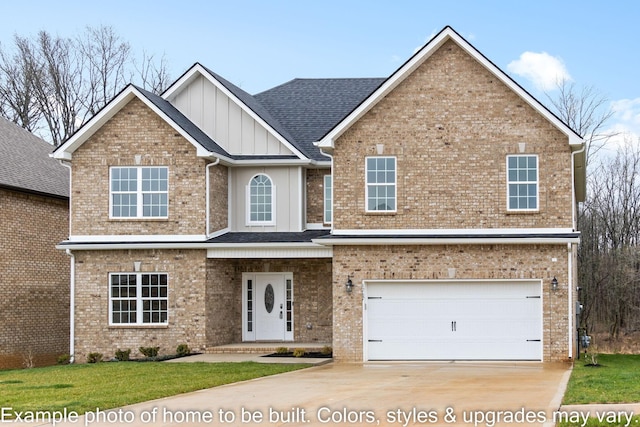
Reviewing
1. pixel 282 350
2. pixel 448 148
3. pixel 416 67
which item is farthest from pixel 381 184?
pixel 282 350

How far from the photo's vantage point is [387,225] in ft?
85.1

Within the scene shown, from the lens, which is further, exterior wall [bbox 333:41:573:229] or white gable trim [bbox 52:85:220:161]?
white gable trim [bbox 52:85:220:161]

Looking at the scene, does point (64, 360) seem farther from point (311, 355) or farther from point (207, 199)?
point (311, 355)

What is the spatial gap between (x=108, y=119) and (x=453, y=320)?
11.4 meters

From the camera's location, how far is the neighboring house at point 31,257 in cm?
3002

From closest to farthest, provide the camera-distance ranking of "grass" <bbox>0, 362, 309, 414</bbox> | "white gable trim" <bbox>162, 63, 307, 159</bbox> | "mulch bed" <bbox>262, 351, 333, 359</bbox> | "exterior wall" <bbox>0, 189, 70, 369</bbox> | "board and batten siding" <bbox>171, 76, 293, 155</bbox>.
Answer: "grass" <bbox>0, 362, 309, 414</bbox>
"mulch bed" <bbox>262, 351, 333, 359</bbox>
"white gable trim" <bbox>162, 63, 307, 159</bbox>
"exterior wall" <bbox>0, 189, 70, 369</bbox>
"board and batten siding" <bbox>171, 76, 293, 155</bbox>

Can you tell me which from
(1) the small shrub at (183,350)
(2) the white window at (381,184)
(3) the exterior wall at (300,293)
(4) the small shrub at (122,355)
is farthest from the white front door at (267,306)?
(2) the white window at (381,184)

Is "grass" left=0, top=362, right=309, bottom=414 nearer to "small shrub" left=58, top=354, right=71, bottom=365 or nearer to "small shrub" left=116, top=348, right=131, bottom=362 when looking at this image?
"small shrub" left=116, top=348, right=131, bottom=362

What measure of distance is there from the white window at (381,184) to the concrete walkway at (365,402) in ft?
17.4

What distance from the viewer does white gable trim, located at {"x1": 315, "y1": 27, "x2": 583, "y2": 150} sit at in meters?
25.2

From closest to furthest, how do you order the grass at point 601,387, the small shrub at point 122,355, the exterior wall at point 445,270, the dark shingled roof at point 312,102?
the grass at point 601,387 < the exterior wall at point 445,270 < the small shrub at point 122,355 < the dark shingled roof at point 312,102

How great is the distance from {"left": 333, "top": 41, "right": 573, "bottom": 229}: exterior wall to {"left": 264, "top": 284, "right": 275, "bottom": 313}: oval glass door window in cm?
524

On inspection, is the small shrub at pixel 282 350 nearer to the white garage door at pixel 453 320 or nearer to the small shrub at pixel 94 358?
the white garage door at pixel 453 320

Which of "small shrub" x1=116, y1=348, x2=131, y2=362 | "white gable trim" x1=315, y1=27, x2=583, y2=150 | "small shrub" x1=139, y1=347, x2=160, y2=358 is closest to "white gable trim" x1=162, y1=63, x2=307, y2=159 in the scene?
"white gable trim" x1=315, y1=27, x2=583, y2=150
